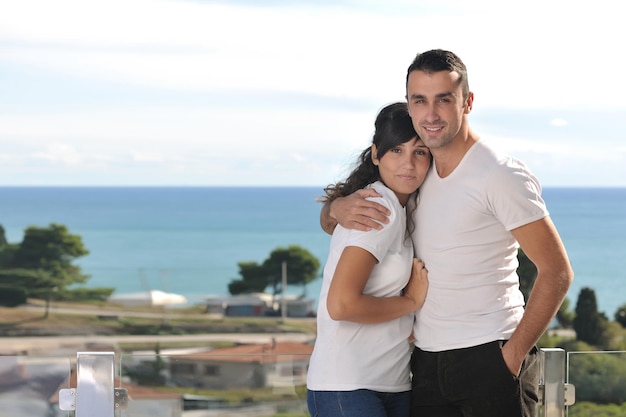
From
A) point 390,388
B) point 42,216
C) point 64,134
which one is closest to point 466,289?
point 390,388

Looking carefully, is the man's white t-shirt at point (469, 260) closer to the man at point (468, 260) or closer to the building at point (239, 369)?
the man at point (468, 260)

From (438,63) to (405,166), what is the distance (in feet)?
0.98

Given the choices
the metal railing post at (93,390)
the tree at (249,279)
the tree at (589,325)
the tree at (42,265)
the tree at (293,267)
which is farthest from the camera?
the tree at (249,279)

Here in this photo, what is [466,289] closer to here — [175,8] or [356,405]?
[356,405]

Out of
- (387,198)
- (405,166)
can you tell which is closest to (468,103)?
(405,166)

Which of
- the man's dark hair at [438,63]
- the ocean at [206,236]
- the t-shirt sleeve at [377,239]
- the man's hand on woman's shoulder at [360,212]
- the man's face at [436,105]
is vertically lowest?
the t-shirt sleeve at [377,239]

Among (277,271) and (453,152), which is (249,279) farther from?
(453,152)

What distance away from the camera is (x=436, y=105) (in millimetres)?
2590

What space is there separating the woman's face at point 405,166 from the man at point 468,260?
5 centimetres

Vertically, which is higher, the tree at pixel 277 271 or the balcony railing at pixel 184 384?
the tree at pixel 277 271

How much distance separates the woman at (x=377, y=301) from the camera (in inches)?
96.3

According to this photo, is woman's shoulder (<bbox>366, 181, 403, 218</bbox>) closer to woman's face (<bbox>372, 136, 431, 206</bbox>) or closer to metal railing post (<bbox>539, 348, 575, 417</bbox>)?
woman's face (<bbox>372, 136, 431, 206</bbox>)

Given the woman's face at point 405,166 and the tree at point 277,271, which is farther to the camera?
the tree at point 277,271

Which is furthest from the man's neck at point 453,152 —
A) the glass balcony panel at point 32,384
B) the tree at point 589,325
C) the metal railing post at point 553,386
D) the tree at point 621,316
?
the tree at point 621,316
